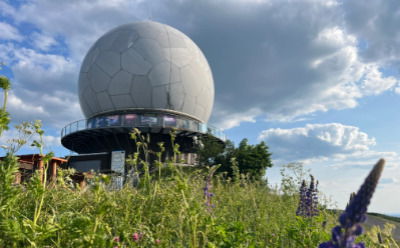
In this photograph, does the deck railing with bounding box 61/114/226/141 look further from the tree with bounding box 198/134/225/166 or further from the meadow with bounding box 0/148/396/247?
the meadow with bounding box 0/148/396/247

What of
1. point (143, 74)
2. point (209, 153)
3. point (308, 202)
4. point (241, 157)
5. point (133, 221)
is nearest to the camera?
point (133, 221)

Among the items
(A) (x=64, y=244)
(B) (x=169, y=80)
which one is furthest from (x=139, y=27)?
(A) (x=64, y=244)

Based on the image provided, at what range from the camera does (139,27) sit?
2722 centimetres

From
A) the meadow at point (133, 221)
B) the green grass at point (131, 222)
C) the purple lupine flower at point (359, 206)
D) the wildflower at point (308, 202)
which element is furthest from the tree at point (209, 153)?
the purple lupine flower at point (359, 206)

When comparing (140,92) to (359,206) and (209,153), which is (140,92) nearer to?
(209,153)

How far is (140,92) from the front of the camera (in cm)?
2378

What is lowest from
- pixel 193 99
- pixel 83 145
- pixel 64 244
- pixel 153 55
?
pixel 64 244

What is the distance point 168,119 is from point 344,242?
23.1 metres

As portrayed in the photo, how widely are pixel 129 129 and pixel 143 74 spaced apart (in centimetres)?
447

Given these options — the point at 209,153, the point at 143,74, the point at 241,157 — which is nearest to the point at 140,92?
the point at 143,74

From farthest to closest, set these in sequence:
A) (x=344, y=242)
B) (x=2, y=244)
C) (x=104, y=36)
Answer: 1. (x=104, y=36)
2. (x=2, y=244)
3. (x=344, y=242)

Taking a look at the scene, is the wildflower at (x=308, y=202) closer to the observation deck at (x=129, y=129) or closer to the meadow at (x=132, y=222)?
the meadow at (x=132, y=222)

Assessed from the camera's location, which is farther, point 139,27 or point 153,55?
point 139,27

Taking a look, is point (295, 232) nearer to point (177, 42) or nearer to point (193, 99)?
point (193, 99)
